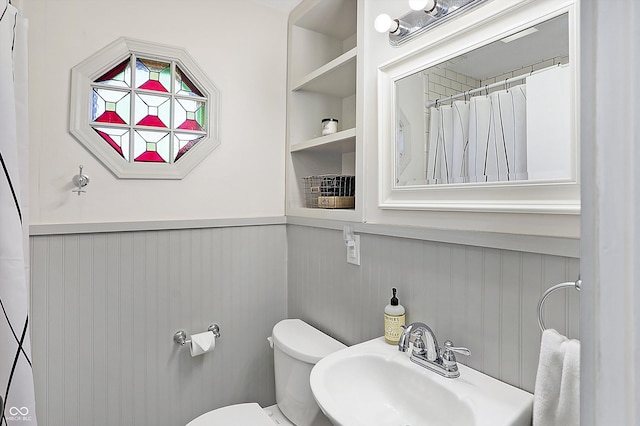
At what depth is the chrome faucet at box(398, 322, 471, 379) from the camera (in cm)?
109

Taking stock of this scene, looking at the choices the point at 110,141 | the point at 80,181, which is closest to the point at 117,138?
the point at 110,141

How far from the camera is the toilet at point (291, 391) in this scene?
57.5 inches

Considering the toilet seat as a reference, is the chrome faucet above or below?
above

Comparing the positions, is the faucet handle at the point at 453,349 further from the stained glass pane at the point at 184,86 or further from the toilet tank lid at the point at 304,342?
the stained glass pane at the point at 184,86

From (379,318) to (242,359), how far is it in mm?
832

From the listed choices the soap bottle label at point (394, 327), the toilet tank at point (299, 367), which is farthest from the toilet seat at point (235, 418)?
the soap bottle label at point (394, 327)

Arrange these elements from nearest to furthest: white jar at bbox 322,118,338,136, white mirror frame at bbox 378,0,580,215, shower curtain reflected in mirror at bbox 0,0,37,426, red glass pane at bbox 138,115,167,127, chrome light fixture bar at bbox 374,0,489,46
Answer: shower curtain reflected in mirror at bbox 0,0,37,426 → white mirror frame at bbox 378,0,580,215 → chrome light fixture bar at bbox 374,0,489,46 → red glass pane at bbox 138,115,167,127 → white jar at bbox 322,118,338,136

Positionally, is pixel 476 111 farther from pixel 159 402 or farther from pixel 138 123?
pixel 159 402

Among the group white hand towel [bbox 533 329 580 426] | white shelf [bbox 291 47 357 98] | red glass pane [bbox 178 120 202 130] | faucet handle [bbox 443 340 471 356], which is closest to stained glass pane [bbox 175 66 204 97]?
red glass pane [bbox 178 120 202 130]

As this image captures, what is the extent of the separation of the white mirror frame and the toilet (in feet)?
2.15

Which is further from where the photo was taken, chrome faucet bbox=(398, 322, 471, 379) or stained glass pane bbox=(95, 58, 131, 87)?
stained glass pane bbox=(95, 58, 131, 87)

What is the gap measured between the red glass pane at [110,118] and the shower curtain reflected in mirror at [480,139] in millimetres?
1289

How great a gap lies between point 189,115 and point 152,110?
0.52 ft

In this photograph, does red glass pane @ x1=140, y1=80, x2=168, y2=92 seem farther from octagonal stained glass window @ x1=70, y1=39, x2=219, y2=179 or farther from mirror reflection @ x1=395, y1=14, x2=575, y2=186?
mirror reflection @ x1=395, y1=14, x2=575, y2=186
